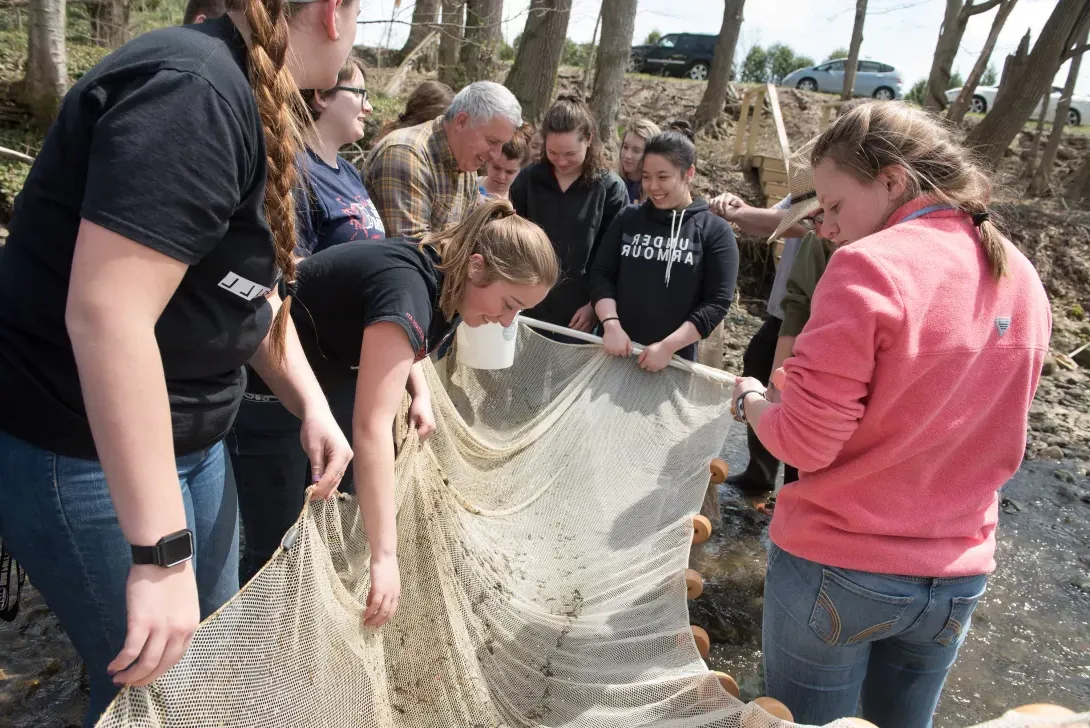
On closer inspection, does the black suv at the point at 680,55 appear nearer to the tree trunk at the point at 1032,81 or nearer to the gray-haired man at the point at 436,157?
the tree trunk at the point at 1032,81

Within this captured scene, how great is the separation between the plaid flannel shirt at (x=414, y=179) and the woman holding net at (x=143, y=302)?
1.67 metres

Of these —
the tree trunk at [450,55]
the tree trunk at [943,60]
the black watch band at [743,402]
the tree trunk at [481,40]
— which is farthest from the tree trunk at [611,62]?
the black watch band at [743,402]

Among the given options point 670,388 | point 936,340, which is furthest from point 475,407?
point 936,340

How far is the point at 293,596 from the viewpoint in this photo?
4.61ft

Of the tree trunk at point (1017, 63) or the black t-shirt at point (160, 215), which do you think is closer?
the black t-shirt at point (160, 215)

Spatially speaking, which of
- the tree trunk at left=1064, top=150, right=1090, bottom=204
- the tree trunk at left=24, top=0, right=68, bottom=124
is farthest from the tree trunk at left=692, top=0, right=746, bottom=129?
the tree trunk at left=24, top=0, right=68, bottom=124

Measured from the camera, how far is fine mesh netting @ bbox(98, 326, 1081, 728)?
137 centimetres

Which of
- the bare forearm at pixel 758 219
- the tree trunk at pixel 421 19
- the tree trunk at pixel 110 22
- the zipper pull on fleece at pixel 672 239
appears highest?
the tree trunk at pixel 421 19

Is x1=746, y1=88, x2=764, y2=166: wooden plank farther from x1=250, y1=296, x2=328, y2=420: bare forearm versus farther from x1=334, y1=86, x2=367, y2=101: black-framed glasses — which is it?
x1=250, y1=296, x2=328, y2=420: bare forearm

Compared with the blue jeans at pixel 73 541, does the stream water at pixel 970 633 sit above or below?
below

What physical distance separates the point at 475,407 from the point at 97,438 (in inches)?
93.3

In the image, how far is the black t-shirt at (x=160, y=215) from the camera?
90 centimetres

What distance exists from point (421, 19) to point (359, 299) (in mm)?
12109

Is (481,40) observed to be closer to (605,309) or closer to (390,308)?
(605,309)
